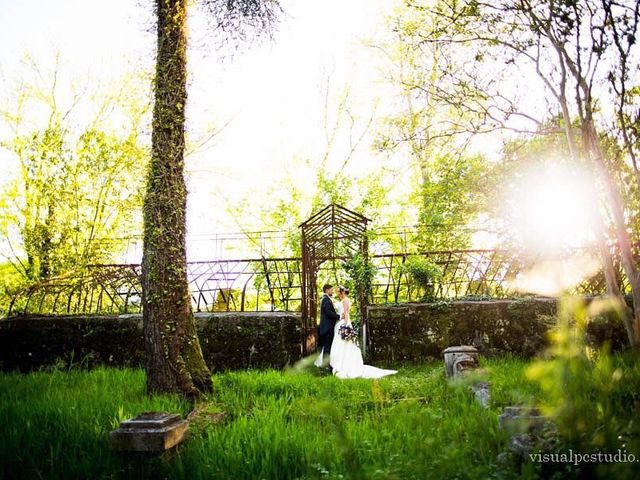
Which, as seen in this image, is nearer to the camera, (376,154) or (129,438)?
(129,438)

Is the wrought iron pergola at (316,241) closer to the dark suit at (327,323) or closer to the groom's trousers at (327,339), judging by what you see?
the dark suit at (327,323)

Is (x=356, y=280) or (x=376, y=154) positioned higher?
(x=376, y=154)

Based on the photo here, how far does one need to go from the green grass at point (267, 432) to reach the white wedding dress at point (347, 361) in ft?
7.33

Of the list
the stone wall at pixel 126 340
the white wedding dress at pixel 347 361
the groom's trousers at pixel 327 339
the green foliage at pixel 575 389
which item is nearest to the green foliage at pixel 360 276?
the white wedding dress at pixel 347 361

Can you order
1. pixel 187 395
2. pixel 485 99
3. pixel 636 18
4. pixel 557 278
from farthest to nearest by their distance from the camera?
pixel 485 99 < pixel 187 395 < pixel 636 18 < pixel 557 278

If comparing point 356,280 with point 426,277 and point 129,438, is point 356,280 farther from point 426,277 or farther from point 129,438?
point 129,438

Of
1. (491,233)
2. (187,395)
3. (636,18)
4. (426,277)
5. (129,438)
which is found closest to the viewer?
Result: (129,438)

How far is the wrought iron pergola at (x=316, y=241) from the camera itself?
953cm

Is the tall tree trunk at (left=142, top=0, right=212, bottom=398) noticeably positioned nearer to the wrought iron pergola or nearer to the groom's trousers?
the wrought iron pergola

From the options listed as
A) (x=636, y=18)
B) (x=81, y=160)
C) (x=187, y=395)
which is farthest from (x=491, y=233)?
(x=81, y=160)

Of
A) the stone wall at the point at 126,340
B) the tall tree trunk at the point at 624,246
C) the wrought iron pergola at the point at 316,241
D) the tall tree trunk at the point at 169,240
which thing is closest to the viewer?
the tall tree trunk at the point at 624,246

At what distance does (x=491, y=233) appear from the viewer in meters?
11.0

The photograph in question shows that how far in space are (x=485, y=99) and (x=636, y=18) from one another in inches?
94.9

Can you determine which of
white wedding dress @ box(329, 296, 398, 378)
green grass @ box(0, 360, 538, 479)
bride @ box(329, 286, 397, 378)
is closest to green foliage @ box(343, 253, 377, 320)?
bride @ box(329, 286, 397, 378)
